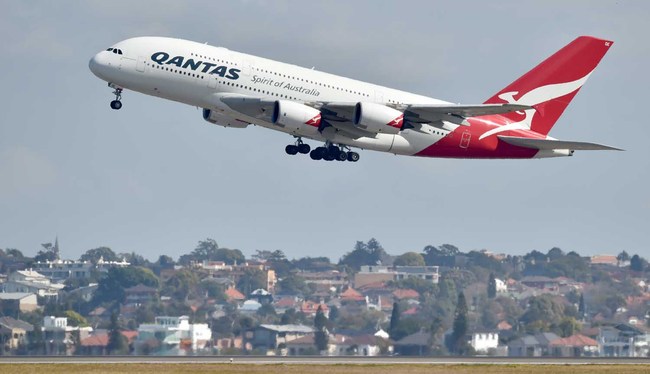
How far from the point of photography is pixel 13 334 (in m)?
78.2

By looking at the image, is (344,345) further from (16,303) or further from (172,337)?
(16,303)

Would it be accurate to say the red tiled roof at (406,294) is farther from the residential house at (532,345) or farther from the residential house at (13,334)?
the residential house at (13,334)

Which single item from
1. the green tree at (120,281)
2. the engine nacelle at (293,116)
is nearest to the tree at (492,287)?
the green tree at (120,281)

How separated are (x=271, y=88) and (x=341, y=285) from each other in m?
42.6

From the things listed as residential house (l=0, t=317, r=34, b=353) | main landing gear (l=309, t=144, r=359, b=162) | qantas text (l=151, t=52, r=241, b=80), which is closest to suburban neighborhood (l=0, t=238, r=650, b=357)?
residential house (l=0, t=317, r=34, b=353)

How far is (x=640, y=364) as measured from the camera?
6119cm

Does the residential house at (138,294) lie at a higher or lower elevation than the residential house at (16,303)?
higher

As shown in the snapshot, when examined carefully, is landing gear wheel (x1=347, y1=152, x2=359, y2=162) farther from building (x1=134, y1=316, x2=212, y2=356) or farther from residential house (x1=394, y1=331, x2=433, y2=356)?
building (x1=134, y1=316, x2=212, y2=356)

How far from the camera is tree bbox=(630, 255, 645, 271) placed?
105m

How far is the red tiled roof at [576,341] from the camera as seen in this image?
7981 centimetres

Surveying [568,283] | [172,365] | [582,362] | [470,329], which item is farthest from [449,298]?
[172,365]

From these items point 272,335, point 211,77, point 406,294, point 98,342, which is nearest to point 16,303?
point 98,342

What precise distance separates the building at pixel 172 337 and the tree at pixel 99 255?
49684mm

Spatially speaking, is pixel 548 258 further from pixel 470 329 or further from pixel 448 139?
pixel 448 139
